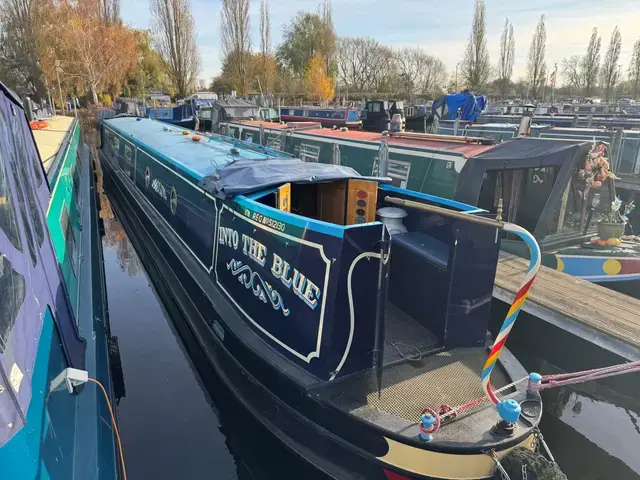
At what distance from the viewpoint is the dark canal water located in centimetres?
419

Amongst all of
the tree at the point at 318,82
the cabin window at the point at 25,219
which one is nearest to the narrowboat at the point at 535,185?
the cabin window at the point at 25,219

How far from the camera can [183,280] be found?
638 cm

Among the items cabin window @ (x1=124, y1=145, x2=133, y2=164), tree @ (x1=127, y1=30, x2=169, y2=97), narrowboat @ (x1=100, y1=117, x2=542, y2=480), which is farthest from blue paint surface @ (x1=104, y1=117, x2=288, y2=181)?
tree @ (x1=127, y1=30, x2=169, y2=97)


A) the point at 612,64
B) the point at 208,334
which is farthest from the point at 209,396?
the point at 612,64

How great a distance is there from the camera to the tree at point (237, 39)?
40.5m

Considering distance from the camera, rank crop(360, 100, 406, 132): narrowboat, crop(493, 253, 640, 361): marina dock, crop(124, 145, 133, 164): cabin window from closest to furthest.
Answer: crop(493, 253, 640, 361): marina dock, crop(124, 145, 133, 164): cabin window, crop(360, 100, 406, 132): narrowboat

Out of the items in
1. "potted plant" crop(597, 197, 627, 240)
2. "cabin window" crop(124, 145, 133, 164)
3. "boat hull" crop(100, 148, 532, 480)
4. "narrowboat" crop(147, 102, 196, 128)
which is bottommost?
"boat hull" crop(100, 148, 532, 480)

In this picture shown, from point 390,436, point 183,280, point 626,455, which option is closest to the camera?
point 390,436

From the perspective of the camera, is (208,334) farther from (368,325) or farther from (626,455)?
(626,455)

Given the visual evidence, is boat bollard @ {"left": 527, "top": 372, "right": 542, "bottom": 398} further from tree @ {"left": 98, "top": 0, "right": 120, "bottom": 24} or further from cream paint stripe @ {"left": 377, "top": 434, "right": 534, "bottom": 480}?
tree @ {"left": 98, "top": 0, "right": 120, "bottom": 24}

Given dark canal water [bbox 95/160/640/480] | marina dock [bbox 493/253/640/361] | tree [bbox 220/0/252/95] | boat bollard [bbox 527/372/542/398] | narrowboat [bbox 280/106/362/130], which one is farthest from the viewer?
tree [bbox 220/0/252/95]

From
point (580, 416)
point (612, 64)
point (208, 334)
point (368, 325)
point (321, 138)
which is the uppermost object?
point (612, 64)

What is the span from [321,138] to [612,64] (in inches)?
2216

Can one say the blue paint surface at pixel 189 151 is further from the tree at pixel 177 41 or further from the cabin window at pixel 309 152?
the tree at pixel 177 41
